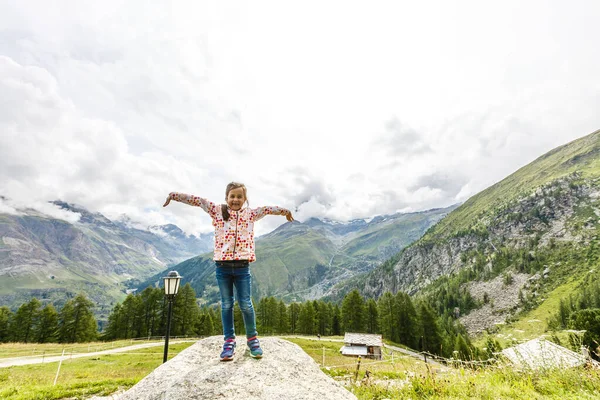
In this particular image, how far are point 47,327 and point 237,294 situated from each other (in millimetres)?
72736

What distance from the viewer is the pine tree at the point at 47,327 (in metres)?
53.8

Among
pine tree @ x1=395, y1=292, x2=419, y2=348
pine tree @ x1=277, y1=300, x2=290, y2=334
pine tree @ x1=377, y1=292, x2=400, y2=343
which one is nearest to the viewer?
pine tree @ x1=395, y1=292, x2=419, y2=348

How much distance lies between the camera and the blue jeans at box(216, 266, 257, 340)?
606cm

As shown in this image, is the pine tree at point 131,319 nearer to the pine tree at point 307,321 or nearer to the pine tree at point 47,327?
the pine tree at point 47,327

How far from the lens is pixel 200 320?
65.9m

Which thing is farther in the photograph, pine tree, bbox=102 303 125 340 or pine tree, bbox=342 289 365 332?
pine tree, bbox=342 289 365 332

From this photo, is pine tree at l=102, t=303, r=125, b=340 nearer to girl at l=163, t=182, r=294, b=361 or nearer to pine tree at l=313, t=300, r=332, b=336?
pine tree at l=313, t=300, r=332, b=336

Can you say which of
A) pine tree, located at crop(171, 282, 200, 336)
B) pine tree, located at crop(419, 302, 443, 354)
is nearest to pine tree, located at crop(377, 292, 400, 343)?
pine tree, located at crop(419, 302, 443, 354)

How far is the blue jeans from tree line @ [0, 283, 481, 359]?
55883 millimetres

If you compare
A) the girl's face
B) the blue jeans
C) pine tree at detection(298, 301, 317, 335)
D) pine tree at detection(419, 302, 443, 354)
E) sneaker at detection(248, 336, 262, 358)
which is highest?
the girl's face

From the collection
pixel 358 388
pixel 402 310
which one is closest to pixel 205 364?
pixel 358 388

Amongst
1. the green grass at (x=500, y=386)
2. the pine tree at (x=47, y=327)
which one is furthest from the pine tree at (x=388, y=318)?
the green grass at (x=500, y=386)

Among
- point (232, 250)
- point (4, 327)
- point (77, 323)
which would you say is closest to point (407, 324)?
point (77, 323)

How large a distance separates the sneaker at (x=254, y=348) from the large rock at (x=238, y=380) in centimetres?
10
